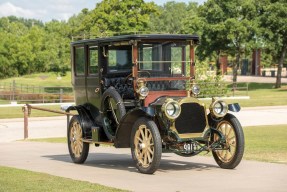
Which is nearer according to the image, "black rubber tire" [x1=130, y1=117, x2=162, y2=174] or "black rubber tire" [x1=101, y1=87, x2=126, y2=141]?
"black rubber tire" [x1=130, y1=117, x2=162, y2=174]

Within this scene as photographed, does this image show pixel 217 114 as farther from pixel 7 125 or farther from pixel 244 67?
pixel 244 67

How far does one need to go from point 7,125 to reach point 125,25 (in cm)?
3244

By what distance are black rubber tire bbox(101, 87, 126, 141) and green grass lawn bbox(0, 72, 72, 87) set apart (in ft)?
193

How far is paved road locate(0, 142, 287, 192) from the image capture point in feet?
33.1

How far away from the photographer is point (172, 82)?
12.9m

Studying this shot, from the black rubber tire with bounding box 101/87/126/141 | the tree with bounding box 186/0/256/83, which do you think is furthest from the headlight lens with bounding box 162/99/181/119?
the tree with bounding box 186/0/256/83

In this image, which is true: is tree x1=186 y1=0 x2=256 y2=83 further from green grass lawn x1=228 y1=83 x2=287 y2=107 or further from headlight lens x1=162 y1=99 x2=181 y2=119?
headlight lens x1=162 y1=99 x2=181 y2=119

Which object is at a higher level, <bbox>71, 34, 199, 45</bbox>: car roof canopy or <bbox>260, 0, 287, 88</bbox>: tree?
<bbox>260, 0, 287, 88</bbox>: tree

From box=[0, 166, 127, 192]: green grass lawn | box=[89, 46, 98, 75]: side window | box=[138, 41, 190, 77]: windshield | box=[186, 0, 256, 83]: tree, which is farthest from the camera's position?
box=[186, 0, 256, 83]: tree

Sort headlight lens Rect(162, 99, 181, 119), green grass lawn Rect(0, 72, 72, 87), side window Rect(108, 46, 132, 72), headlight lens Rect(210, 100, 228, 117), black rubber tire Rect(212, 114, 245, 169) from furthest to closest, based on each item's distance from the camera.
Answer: green grass lawn Rect(0, 72, 72, 87) → side window Rect(108, 46, 132, 72) → headlight lens Rect(210, 100, 228, 117) → black rubber tire Rect(212, 114, 245, 169) → headlight lens Rect(162, 99, 181, 119)

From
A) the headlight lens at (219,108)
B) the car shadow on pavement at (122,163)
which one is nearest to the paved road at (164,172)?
the car shadow on pavement at (122,163)

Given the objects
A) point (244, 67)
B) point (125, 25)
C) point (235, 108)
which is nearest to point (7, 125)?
point (235, 108)

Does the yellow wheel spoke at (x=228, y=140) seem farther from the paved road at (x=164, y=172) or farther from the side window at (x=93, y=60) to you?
the side window at (x=93, y=60)

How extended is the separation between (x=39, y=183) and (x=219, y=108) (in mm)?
3619
